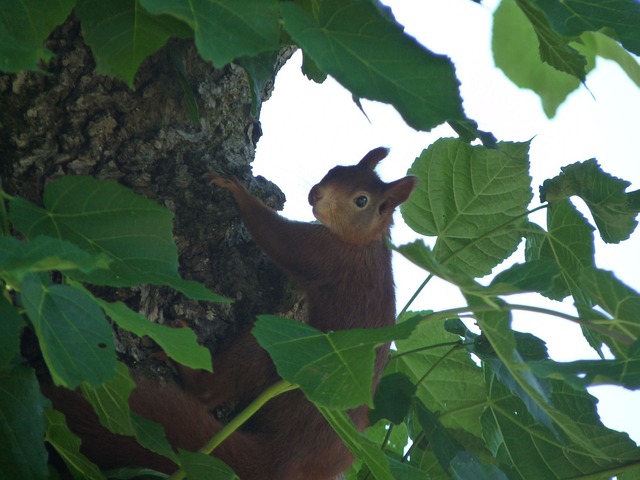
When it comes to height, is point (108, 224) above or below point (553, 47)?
below

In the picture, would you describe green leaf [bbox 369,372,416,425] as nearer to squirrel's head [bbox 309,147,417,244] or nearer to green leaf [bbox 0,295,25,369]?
green leaf [bbox 0,295,25,369]

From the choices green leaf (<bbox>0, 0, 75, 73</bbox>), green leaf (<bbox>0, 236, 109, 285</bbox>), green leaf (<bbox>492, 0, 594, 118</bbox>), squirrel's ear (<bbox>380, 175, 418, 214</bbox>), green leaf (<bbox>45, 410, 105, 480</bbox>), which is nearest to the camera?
green leaf (<bbox>0, 236, 109, 285</bbox>)

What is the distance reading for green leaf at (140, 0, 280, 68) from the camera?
861 millimetres

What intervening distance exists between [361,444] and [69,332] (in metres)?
0.47

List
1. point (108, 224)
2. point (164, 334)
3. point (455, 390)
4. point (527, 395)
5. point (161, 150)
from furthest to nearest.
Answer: point (455, 390) < point (161, 150) < point (527, 395) < point (108, 224) < point (164, 334)

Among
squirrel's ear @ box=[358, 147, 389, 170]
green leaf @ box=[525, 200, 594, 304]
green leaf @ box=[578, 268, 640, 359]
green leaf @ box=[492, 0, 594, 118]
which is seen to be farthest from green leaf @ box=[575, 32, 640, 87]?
squirrel's ear @ box=[358, 147, 389, 170]

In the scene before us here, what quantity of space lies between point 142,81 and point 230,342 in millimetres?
515

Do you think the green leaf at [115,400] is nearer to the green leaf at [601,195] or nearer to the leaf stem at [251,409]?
the leaf stem at [251,409]

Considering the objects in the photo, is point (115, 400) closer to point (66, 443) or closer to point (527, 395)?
point (66, 443)

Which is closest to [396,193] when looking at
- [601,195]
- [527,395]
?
[601,195]

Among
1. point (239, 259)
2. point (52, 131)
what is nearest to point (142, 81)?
point (52, 131)

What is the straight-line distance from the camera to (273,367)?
1819 mm

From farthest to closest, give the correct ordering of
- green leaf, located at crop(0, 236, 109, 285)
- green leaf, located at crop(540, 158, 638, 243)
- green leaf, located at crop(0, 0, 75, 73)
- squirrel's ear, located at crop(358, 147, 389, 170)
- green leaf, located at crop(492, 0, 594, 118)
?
1. squirrel's ear, located at crop(358, 147, 389, 170)
2. green leaf, located at crop(492, 0, 594, 118)
3. green leaf, located at crop(540, 158, 638, 243)
4. green leaf, located at crop(0, 0, 75, 73)
5. green leaf, located at crop(0, 236, 109, 285)

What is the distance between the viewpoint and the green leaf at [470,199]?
1.70m
